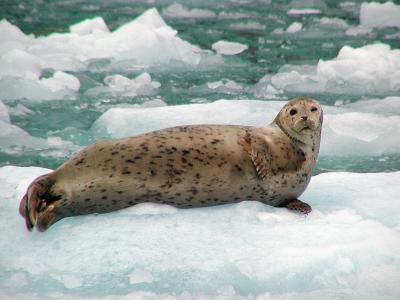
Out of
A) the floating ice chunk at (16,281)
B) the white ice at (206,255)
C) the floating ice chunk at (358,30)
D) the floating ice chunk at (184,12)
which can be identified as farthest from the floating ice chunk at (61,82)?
the floating ice chunk at (184,12)

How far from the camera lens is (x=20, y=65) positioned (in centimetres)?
799

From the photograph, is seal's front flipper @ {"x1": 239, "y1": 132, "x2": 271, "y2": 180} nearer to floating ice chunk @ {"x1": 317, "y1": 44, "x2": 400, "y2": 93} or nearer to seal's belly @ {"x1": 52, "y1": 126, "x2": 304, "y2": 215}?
seal's belly @ {"x1": 52, "y1": 126, "x2": 304, "y2": 215}

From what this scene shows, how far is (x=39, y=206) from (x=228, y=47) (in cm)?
805

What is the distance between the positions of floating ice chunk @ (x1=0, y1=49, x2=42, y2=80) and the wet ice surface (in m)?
0.02

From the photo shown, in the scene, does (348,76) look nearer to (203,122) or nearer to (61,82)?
(203,122)

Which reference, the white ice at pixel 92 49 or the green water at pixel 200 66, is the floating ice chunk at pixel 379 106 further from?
the white ice at pixel 92 49

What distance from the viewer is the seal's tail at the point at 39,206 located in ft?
9.03

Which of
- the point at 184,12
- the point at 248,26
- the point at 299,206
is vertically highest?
the point at 299,206

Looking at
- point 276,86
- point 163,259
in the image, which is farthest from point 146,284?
point 276,86

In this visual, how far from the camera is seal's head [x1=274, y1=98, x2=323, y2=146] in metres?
3.26

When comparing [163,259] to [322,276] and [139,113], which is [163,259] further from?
[139,113]

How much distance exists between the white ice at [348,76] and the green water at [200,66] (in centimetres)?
25

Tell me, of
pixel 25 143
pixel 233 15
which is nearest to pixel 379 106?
pixel 25 143

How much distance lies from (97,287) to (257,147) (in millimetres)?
1083
